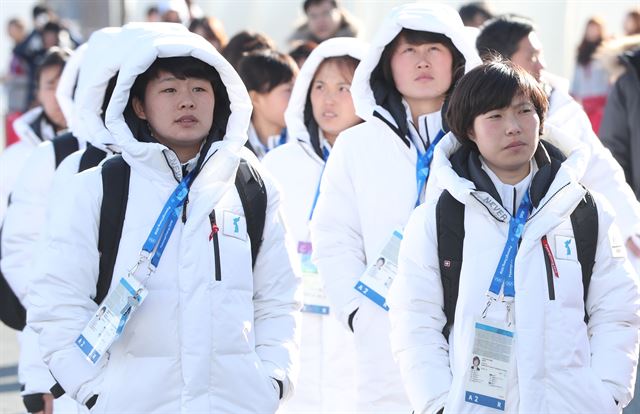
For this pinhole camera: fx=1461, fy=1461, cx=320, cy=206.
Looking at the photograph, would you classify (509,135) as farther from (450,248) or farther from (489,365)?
(489,365)

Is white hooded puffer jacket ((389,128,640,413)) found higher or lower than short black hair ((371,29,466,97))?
lower

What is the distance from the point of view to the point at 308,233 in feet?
22.8

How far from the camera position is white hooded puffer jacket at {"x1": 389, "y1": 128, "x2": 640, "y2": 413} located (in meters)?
4.86

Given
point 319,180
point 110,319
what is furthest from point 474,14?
point 110,319

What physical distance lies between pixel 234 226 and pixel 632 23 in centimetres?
936

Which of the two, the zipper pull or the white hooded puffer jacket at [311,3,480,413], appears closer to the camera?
the zipper pull

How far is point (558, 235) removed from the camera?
499cm

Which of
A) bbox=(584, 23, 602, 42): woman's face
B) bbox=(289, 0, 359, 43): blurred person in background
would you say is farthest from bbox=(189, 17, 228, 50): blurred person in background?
bbox=(584, 23, 602, 42): woman's face

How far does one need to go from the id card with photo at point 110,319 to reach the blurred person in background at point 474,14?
264 inches

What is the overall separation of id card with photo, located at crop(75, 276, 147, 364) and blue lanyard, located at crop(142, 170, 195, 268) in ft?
0.41

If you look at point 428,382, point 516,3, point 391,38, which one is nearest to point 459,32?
point 391,38

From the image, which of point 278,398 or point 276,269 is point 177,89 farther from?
point 278,398

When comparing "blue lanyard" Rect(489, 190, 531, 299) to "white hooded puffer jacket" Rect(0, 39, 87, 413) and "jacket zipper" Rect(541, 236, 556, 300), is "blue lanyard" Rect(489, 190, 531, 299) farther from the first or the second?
"white hooded puffer jacket" Rect(0, 39, 87, 413)

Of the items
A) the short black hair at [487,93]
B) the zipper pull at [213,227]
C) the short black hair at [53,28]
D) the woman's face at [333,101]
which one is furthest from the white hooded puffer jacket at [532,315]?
the short black hair at [53,28]
